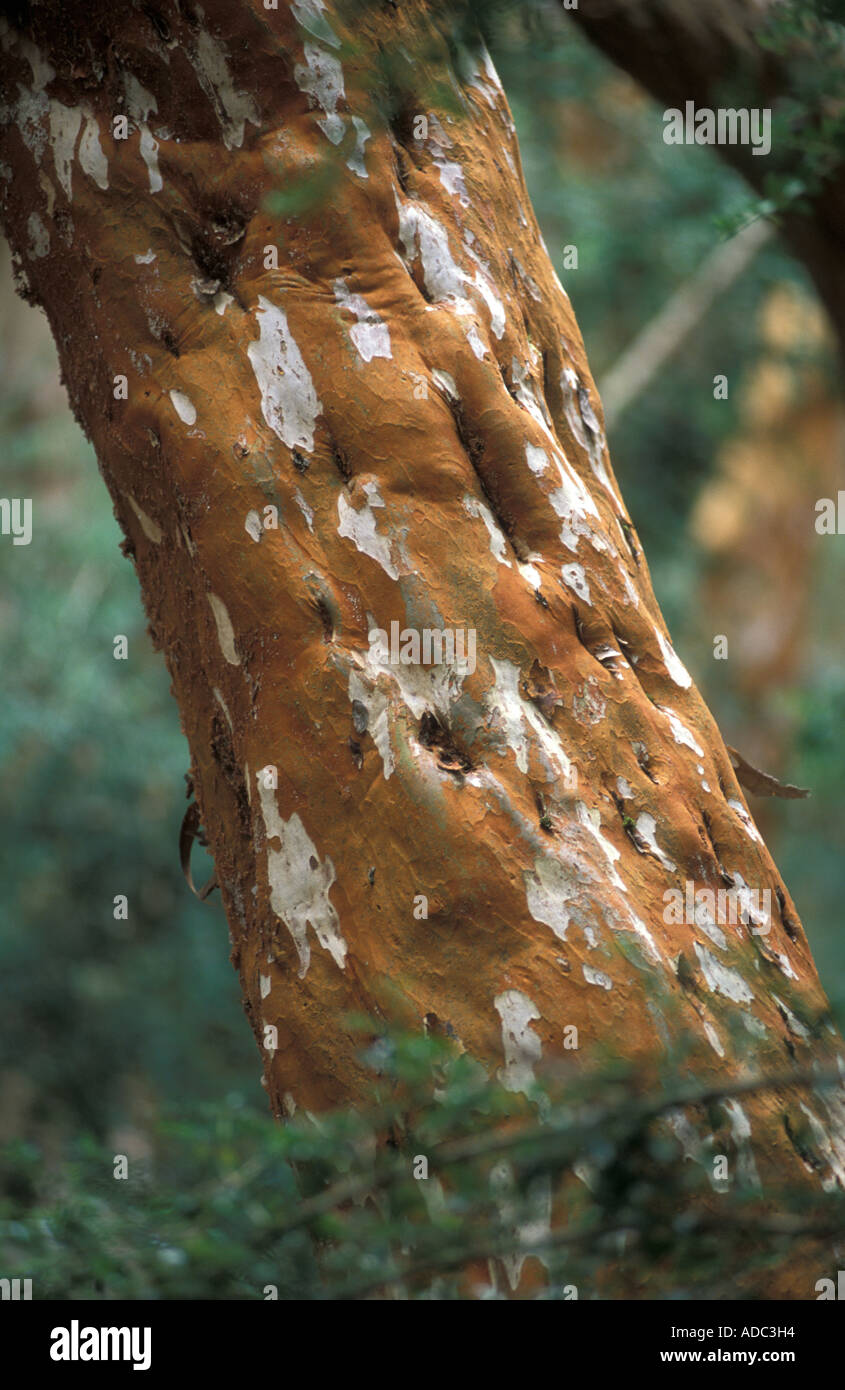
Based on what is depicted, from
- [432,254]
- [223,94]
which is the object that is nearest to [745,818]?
[432,254]

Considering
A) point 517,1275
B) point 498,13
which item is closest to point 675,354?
point 498,13

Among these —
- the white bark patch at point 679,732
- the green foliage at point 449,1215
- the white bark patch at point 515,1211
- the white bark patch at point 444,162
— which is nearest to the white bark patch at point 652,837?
the white bark patch at point 679,732

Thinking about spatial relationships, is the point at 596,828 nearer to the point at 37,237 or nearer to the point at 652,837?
the point at 652,837

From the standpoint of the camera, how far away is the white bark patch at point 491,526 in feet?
3.58

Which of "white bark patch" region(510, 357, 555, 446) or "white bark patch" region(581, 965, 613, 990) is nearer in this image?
"white bark patch" region(581, 965, 613, 990)

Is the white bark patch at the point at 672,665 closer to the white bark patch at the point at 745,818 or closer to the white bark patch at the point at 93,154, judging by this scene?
the white bark patch at the point at 745,818

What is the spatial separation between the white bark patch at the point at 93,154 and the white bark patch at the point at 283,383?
23 cm

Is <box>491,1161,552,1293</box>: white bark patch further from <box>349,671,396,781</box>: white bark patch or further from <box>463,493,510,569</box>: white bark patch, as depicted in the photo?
<box>463,493,510,569</box>: white bark patch

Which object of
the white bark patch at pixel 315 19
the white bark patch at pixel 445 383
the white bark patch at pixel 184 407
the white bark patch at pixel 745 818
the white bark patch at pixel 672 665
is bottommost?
the white bark patch at pixel 745 818

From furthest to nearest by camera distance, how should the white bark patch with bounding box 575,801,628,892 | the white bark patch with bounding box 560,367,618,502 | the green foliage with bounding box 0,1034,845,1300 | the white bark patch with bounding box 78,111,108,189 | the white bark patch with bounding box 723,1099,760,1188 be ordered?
1. the white bark patch with bounding box 560,367,618,502
2. the white bark patch with bounding box 78,111,108,189
3. the white bark patch with bounding box 575,801,628,892
4. the white bark patch with bounding box 723,1099,760,1188
5. the green foliage with bounding box 0,1034,845,1300

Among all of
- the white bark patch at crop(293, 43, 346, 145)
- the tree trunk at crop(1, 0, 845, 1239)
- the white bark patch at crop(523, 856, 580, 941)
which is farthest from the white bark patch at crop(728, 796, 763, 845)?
the white bark patch at crop(293, 43, 346, 145)

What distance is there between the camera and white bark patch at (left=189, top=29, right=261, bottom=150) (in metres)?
1.10

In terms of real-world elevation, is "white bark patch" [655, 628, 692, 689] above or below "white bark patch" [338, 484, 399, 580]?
below
